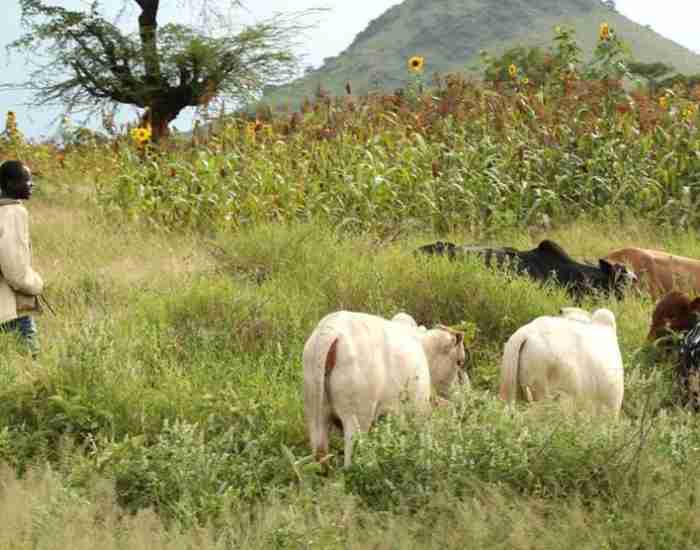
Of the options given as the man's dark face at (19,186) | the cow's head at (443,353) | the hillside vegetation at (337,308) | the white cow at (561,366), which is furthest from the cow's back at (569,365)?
the man's dark face at (19,186)

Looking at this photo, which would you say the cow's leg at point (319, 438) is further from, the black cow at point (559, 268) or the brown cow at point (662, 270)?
the brown cow at point (662, 270)

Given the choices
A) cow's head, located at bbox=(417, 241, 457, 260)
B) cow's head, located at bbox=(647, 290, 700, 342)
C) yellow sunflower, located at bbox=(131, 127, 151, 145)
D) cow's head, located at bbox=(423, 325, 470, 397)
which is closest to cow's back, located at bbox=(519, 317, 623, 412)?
cow's head, located at bbox=(423, 325, 470, 397)

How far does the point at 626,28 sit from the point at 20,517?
84.3 metres

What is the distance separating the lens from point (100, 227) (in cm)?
1027

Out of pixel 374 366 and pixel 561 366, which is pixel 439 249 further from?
pixel 374 366

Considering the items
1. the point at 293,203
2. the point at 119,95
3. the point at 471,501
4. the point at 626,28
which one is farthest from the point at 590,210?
the point at 626,28

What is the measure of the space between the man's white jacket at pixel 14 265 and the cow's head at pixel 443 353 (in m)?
2.53

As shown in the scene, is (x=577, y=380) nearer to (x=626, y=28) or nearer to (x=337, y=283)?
(x=337, y=283)

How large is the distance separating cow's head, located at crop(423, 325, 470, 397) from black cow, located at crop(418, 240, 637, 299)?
81.9 inches

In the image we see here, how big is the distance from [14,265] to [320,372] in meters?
2.67

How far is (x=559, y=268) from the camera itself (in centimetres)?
774

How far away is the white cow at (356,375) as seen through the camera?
469 centimetres

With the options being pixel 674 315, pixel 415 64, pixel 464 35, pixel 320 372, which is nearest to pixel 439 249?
pixel 674 315

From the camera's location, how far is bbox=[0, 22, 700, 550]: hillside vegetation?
428 cm
